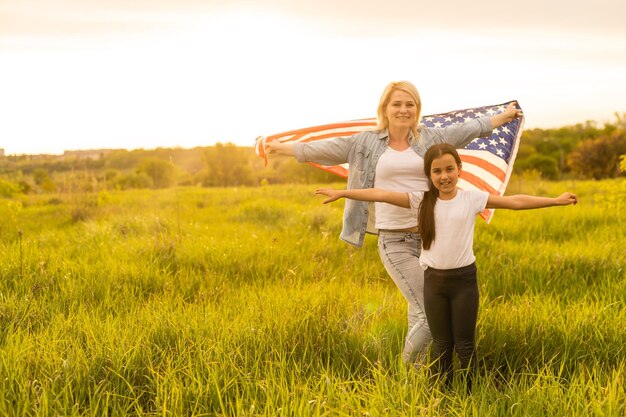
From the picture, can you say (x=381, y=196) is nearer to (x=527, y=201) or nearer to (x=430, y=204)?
(x=430, y=204)

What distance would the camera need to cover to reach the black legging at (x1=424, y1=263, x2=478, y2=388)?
349cm

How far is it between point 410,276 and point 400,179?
0.79 meters

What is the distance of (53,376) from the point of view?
329 cm

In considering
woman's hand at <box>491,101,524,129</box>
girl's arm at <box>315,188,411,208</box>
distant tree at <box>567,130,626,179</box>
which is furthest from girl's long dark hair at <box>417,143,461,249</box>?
distant tree at <box>567,130,626,179</box>

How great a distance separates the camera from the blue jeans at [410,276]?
383 centimetres

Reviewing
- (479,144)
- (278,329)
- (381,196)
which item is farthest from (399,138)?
(278,329)

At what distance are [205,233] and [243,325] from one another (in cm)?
525

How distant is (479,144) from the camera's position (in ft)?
18.2

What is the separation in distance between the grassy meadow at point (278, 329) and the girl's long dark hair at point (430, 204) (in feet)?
3.10

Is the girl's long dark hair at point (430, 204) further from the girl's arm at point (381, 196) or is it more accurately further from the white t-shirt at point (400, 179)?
the white t-shirt at point (400, 179)

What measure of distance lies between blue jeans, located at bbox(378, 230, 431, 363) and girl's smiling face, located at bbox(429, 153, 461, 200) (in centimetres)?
62

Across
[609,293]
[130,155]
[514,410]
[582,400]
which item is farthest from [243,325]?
[130,155]

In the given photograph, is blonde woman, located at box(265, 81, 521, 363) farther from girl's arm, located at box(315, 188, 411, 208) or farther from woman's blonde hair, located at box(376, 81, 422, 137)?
girl's arm, located at box(315, 188, 411, 208)

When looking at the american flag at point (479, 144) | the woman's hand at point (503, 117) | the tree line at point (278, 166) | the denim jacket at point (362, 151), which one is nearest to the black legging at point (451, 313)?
the denim jacket at point (362, 151)
